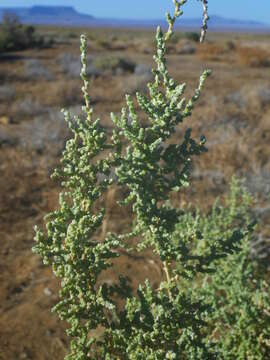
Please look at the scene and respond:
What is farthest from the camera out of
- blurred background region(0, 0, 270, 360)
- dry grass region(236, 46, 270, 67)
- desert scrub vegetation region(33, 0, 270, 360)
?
dry grass region(236, 46, 270, 67)

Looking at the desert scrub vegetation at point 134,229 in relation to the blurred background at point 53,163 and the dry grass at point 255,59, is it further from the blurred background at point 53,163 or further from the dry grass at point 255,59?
the dry grass at point 255,59

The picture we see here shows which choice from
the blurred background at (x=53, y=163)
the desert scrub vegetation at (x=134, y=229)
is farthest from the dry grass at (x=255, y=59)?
the desert scrub vegetation at (x=134, y=229)

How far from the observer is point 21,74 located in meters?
13.7

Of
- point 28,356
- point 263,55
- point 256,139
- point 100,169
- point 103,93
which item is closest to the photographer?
point 100,169

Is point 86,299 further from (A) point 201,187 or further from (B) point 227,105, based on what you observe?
(B) point 227,105

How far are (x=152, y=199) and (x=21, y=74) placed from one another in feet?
42.5

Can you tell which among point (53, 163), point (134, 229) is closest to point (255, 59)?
point (53, 163)

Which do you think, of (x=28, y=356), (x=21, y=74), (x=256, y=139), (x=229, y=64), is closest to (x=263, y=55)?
(x=229, y=64)

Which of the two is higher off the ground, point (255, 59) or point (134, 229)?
point (134, 229)

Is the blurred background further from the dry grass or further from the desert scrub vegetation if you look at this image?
the dry grass

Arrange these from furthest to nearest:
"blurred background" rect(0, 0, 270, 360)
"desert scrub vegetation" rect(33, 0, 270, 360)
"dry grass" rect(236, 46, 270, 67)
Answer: "dry grass" rect(236, 46, 270, 67) → "blurred background" rect(0, 0, 270, 360) → "desert scrub vegetation" rect(33, 0, 270, 360)

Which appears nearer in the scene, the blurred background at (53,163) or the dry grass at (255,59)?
the blurred background at (53,163)

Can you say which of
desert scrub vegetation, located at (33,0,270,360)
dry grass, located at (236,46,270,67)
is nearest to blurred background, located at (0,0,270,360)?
desert scrub vegetation, located at (33,0,270,360)

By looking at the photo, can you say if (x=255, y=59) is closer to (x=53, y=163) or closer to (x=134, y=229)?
(x=53, y=163)
